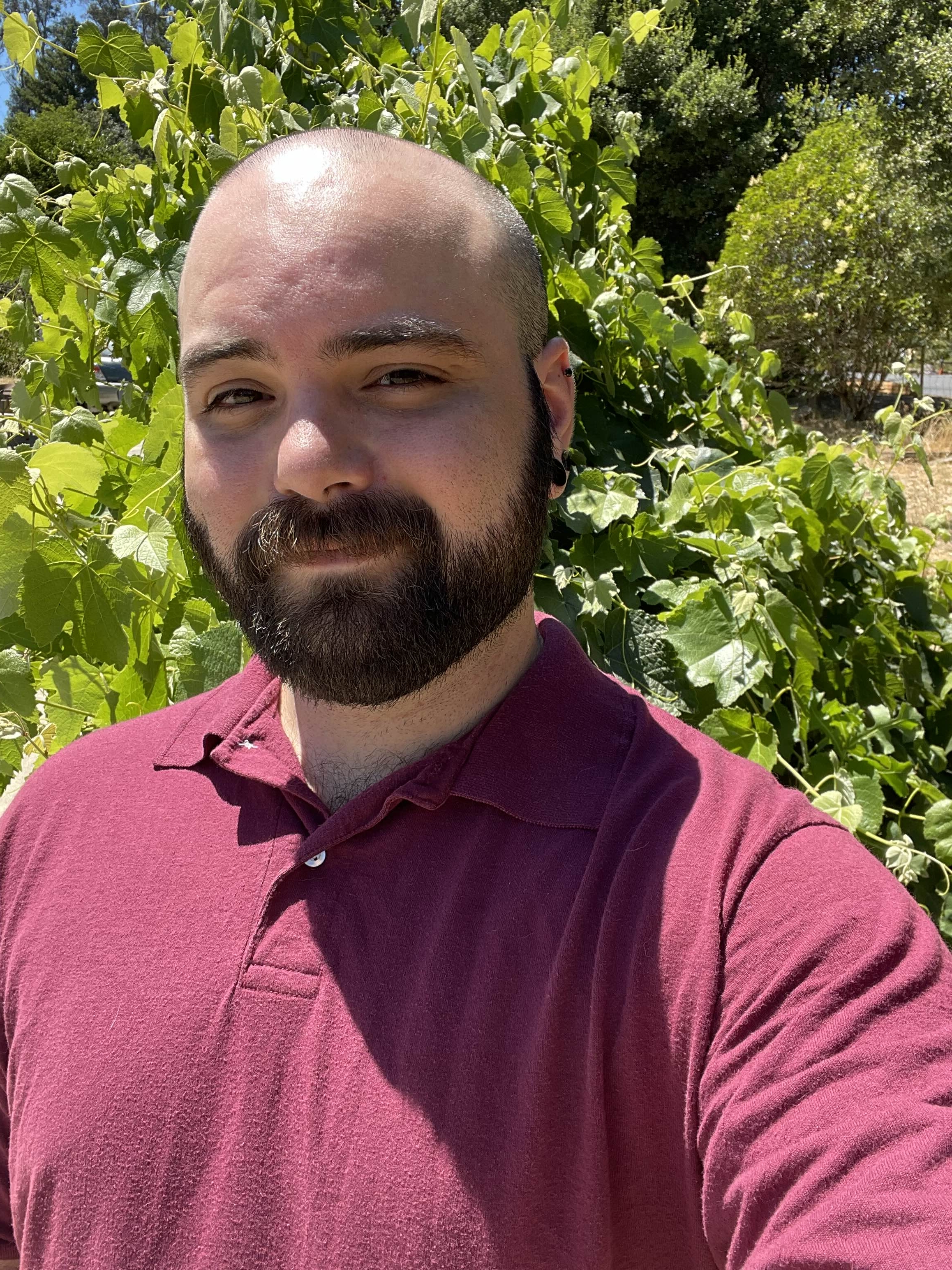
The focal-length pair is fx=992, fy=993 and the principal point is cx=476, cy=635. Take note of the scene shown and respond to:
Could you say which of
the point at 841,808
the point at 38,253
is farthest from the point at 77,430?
the point at 841,808

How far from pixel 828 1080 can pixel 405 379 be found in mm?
754

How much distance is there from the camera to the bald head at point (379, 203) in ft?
3.49

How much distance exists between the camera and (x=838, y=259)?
11.7 m

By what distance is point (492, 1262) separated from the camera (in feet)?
2.52

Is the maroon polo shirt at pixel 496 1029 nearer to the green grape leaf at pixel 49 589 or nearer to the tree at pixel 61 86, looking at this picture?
the green grape leaf at pixel 49 589

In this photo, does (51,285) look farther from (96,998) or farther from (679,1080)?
(679,1080)

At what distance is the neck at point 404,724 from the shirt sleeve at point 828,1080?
0.39m

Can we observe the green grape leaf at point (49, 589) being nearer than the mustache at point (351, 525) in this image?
No

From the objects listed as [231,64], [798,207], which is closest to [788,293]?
[798,207]

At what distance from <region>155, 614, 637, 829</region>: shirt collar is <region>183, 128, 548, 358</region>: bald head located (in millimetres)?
397

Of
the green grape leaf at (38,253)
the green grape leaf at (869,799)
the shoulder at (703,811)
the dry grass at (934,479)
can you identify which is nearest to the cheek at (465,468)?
the shoulder at (703,811)

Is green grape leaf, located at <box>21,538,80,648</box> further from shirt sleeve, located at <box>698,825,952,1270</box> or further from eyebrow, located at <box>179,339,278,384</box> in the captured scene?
shirt sleeve, located at <box>698,825,952,1270</box>

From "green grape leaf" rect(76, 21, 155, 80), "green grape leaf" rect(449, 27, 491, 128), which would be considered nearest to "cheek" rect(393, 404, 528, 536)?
"green grape leaf" rect(449, 27, 491, 128)

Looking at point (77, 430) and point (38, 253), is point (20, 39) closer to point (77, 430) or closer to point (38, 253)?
point (38, 253)
